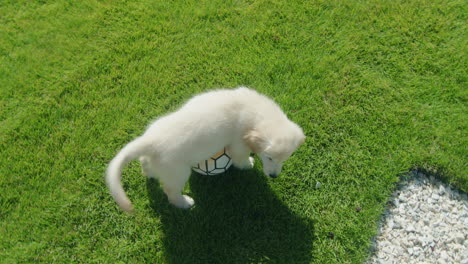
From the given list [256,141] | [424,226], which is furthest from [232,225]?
[424,226]

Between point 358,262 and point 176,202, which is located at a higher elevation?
point 176,202

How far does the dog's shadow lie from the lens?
3193 millimetres

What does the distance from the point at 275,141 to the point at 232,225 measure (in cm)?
113

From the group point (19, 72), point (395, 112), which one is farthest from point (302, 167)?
point (19, 72)

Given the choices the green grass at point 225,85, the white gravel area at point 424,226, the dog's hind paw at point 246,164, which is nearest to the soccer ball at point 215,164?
the dog's hind paw at point 246,164

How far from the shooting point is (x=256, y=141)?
282 centimetres

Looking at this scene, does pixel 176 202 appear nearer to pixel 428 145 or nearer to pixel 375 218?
pixel 375 218

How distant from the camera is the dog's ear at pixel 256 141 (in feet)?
9.15

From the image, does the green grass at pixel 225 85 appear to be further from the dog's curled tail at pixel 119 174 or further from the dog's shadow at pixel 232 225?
the dog's curled tail at pixel 119 174

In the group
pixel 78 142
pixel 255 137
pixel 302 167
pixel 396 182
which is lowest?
pixel 396 182

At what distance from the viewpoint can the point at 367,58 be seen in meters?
4.44

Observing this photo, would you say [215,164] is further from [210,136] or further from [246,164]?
[210,136]

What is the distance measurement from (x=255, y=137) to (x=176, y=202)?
1.11 metres

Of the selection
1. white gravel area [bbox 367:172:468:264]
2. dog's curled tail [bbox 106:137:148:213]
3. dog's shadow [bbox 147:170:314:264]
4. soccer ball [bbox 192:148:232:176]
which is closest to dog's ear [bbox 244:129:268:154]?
soccer ball [bbox 192:148:232:176]
